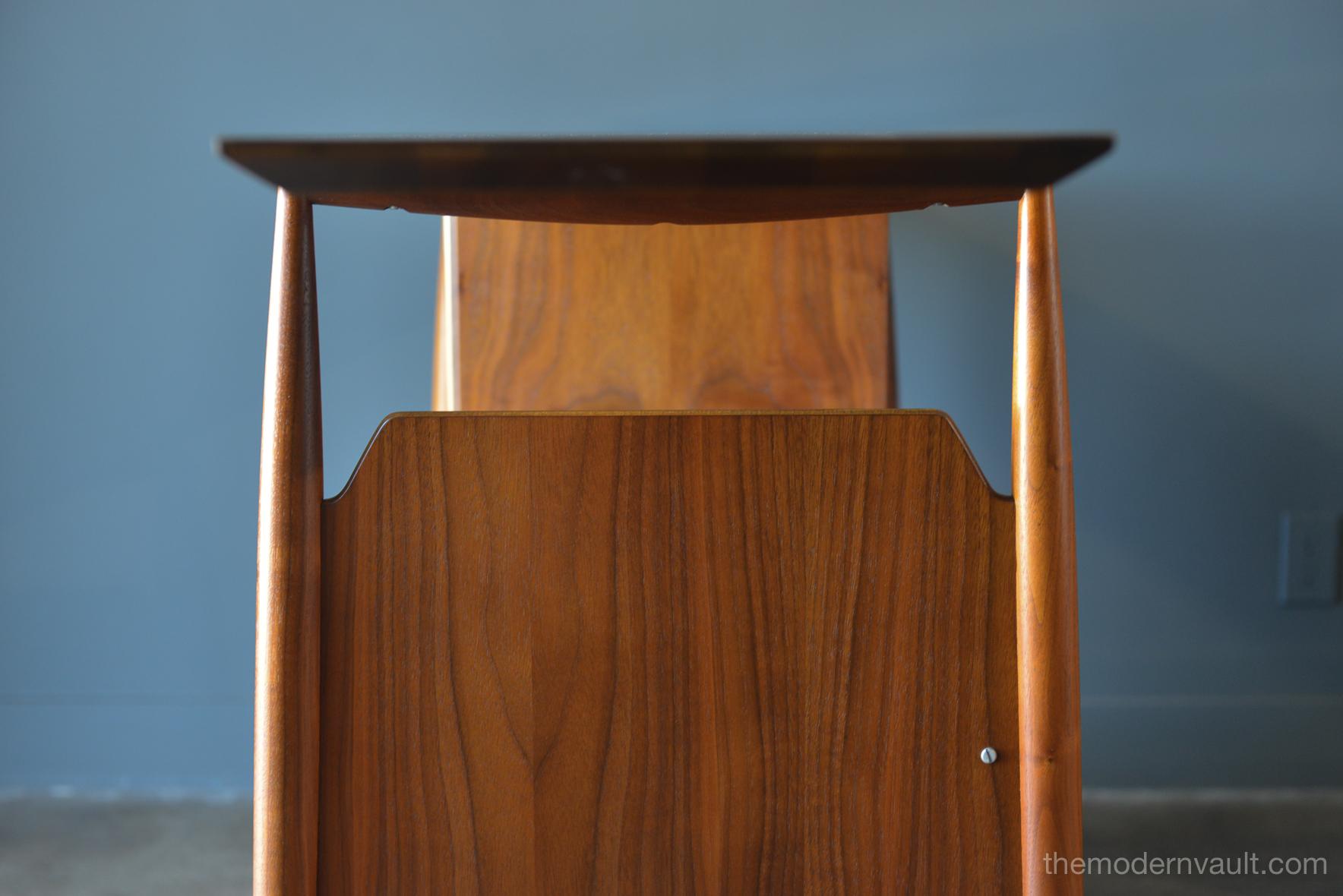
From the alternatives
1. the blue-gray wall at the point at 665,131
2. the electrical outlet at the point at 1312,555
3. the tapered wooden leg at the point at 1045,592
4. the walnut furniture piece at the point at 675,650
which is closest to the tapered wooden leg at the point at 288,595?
the walnut furniture piece at the point at 675,650

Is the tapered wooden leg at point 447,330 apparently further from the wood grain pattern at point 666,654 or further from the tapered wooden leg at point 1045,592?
the tapered wooden leg at point 1045,592

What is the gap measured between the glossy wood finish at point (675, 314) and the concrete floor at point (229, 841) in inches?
19.0

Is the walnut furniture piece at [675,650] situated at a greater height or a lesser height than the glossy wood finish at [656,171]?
lesser

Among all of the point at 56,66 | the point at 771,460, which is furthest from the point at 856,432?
the point at 56,66

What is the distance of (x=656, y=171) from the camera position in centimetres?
48

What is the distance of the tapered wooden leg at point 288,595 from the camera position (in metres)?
0.51

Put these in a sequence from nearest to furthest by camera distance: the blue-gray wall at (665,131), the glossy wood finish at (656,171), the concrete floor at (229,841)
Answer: the glossy wood finish at (656,171)
the concrete floor at (229,841)
the blue-gray wall at (665,131)

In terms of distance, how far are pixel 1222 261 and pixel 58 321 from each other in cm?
120

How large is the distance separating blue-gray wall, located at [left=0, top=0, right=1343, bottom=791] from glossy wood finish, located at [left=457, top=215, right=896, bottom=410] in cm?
15

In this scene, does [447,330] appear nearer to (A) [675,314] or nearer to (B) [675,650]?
(A) [675,314]

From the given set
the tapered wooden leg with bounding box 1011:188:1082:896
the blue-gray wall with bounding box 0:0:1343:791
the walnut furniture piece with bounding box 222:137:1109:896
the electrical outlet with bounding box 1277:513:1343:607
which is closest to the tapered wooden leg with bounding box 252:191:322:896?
the walnut furniture piece with bounding box 222:137:1109:896

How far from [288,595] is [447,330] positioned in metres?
0.47

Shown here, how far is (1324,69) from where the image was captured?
1040 millimetres

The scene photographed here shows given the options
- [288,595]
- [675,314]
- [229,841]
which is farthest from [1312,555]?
[229,841]
